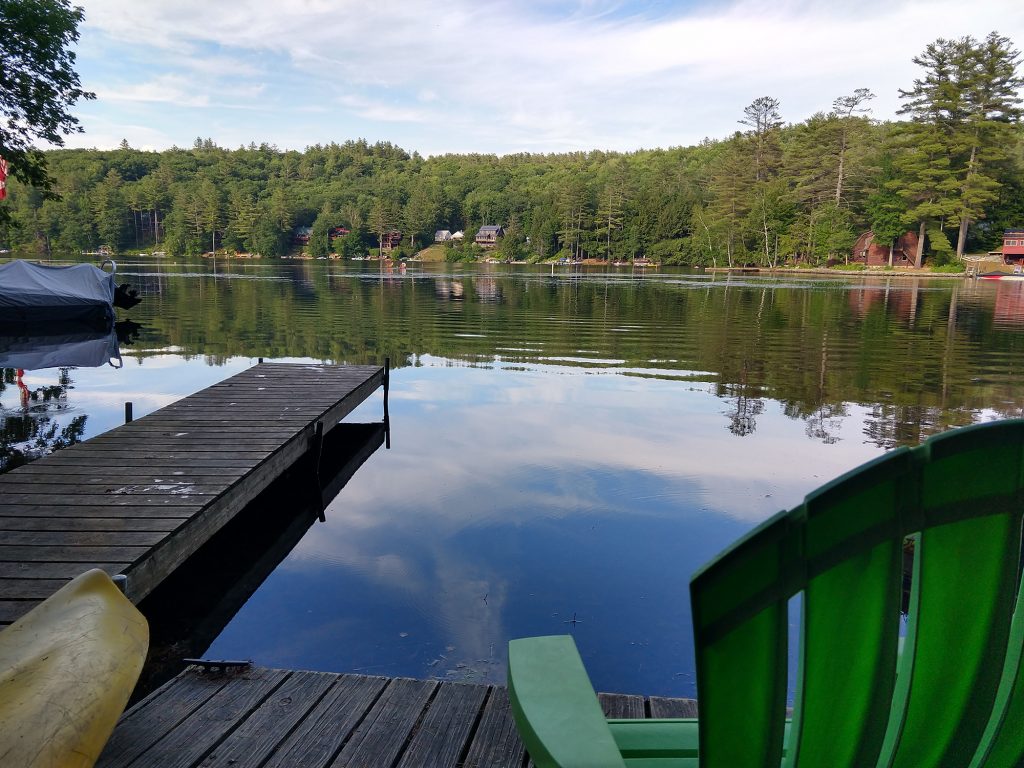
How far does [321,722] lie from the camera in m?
2.54

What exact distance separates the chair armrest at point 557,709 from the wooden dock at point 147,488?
8.23 ft

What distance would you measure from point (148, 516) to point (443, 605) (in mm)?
1789

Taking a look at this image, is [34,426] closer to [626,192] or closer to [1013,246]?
[1013,246]

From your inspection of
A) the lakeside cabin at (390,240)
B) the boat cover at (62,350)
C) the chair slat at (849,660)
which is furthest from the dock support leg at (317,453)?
the lakeside cabin at (390,240)

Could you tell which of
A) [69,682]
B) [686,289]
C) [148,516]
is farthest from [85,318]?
[686,289]

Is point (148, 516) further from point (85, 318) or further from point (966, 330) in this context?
point (966, 330)

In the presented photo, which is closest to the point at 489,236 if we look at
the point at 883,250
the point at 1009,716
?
the point at 883,250

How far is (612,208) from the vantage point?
84.5 meters

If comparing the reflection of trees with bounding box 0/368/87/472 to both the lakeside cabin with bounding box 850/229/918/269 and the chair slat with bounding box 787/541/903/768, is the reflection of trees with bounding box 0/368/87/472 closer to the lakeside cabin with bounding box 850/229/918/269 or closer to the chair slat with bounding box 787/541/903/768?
the chair slat with bounding box 787/541/903/768

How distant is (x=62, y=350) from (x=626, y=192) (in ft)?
257

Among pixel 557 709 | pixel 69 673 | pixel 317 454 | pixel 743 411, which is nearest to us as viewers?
pixel 557 709

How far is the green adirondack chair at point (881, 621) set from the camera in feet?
2.82

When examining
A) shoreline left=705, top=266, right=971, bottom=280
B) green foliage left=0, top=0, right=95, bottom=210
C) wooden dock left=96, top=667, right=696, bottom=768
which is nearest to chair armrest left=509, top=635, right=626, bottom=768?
wooden dock left=96, top=667, right=696, bottom=768

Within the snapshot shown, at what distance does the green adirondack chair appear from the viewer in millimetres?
858
